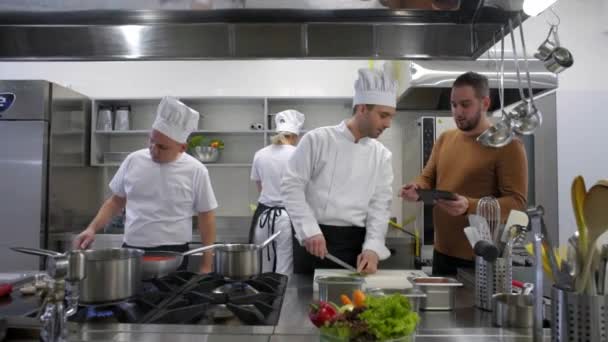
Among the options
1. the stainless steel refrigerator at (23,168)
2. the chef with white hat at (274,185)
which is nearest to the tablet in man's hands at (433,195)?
the chef with white hat at (274,185)

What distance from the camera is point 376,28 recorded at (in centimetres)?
138

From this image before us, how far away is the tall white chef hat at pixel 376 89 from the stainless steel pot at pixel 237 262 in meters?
0.83

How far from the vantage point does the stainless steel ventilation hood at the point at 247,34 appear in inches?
51.7

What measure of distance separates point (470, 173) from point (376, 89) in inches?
19.3

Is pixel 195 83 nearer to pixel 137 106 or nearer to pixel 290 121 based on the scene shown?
pixel 137 106

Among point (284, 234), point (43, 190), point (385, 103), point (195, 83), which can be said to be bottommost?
point (284, 234)

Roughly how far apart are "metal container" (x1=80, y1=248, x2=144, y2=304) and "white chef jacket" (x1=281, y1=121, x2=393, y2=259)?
Answer: 2.54ft

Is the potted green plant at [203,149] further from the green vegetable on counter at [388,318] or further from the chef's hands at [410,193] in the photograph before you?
the green vegetable on counter at [388,318]

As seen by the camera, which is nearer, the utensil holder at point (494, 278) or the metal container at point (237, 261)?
the utensil holder at point (494, 278)

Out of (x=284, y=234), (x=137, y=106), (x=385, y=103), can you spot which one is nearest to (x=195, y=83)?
(x=137, y=106)

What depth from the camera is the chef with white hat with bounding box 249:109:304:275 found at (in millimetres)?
2959

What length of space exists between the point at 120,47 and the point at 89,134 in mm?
2455

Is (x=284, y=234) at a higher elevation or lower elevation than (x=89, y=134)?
lower

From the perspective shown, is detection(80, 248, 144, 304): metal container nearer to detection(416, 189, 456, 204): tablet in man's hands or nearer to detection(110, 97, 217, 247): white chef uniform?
detection(416, 189, 456, 204): tablet in man's hands
